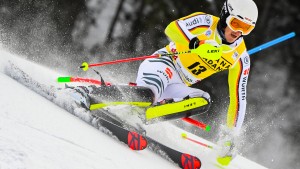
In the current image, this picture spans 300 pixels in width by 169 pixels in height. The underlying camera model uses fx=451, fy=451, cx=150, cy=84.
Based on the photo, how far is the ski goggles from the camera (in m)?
3.86

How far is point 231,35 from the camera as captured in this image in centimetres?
405

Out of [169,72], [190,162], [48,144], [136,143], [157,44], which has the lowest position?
[157,44]

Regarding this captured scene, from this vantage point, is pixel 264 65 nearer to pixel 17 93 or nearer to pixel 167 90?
pixel 167 90

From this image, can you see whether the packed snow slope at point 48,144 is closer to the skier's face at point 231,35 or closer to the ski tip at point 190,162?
the ski tip at point 190,162

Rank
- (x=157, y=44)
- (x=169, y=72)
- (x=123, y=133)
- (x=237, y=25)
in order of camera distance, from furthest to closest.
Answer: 1. (x=157, y=44)
2. (x=169, y=72)
3. (x=237, y=25)
4. (x=123, y=133)

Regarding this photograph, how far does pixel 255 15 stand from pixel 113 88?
1.38m

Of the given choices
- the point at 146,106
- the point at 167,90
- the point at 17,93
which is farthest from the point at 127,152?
the point at 167,90

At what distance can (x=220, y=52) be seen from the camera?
12.6 feet

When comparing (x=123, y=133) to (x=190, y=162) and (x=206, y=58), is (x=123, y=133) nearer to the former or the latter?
(x=190, y=162)

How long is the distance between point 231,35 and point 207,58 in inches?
15.2

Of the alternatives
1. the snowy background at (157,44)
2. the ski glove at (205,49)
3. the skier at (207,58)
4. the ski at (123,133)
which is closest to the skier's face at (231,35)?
the skier at (207,58)

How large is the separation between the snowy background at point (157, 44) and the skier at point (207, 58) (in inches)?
297

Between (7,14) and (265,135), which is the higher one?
(7,14)

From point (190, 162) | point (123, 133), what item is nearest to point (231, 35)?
point (190, 162)
